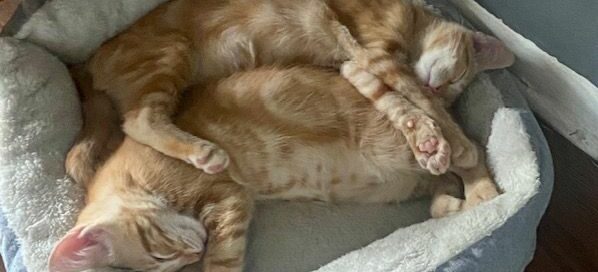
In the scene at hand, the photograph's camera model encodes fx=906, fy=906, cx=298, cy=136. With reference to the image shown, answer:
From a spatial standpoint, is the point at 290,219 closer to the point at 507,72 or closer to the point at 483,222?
the point at 483,222

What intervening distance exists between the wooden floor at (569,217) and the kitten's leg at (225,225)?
1.90 ft

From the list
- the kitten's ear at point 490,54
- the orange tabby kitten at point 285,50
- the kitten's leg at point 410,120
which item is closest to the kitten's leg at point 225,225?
the orange tabby kitten at point 285,50

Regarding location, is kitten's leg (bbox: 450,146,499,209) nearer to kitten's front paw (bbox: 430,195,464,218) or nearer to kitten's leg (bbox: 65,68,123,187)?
kitten's front paw (bbox: 430,195,464,218)

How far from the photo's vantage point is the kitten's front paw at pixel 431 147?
5.10 ft

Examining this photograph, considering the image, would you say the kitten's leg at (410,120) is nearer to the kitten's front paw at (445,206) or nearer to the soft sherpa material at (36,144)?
the kitten's front paw at (445,206)

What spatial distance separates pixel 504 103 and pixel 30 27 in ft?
3.05

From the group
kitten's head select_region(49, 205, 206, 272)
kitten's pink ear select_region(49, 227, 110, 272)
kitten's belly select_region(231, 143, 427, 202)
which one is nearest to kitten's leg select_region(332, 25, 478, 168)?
kitten's belly select_region(231, 143, 427, 202)

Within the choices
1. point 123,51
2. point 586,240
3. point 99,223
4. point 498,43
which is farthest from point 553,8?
point 99,223

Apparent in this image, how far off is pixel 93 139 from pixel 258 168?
30 cm

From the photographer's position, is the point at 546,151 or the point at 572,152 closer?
the point at 546,151

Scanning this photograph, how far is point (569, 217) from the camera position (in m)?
1.82

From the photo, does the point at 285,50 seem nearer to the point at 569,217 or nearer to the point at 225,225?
the point at 225,225

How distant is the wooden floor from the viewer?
69.1 inches

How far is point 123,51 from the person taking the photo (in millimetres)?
1722
